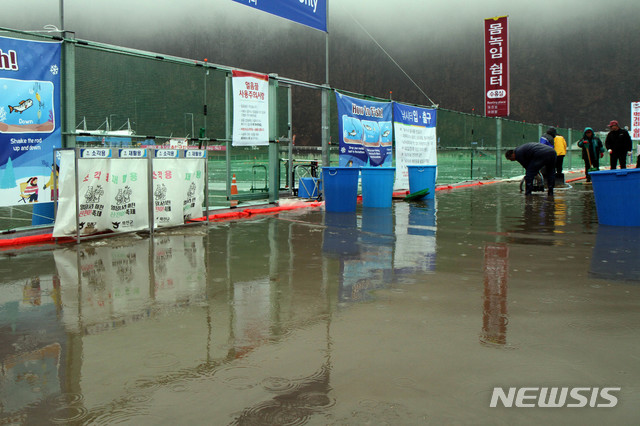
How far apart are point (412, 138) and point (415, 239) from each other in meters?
10.2

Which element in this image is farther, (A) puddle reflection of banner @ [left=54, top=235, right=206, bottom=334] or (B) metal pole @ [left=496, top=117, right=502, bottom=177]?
(B) metal pole @ [left=496, top=117, right=502, bottom=177]

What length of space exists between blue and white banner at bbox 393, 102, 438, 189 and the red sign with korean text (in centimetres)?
1233

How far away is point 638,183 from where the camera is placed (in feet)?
34.2

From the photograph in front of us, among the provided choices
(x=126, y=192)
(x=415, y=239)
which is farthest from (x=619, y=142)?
(x=126, y=192)

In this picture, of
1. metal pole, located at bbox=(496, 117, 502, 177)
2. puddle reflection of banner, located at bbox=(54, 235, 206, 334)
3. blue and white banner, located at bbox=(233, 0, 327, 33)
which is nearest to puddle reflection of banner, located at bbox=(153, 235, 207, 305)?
puddle reflection of banner, located at bbox=(54, 235, 206, 334)

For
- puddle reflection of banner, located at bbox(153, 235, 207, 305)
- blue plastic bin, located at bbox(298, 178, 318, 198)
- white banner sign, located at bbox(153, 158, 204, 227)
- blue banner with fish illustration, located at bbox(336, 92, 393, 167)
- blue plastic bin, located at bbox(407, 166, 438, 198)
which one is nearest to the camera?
puddle reflection of banner, located at bbox(153, 235, 207, 305)

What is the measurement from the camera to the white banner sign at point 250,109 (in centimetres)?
1265

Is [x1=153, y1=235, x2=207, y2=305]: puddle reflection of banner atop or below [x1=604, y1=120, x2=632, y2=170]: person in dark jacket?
below

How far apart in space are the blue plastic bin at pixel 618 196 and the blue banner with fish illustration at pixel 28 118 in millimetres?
8714

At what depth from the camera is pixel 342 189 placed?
44.2ft

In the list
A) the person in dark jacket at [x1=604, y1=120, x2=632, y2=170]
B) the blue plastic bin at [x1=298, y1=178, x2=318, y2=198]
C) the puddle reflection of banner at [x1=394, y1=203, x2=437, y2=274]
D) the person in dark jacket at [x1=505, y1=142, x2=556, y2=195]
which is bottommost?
the puddle reflection of banner at [x1=394, y1=203, x2=437, y2=274]

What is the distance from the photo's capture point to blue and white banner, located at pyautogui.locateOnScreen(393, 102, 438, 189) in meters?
18.3

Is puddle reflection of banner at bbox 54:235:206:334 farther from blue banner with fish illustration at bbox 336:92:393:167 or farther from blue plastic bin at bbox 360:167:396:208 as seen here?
blue banner with fish illustration at bbox 336:92:393:167

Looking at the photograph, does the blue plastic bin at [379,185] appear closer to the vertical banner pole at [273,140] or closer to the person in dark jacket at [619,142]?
the vertical banner pole at [273,140]
